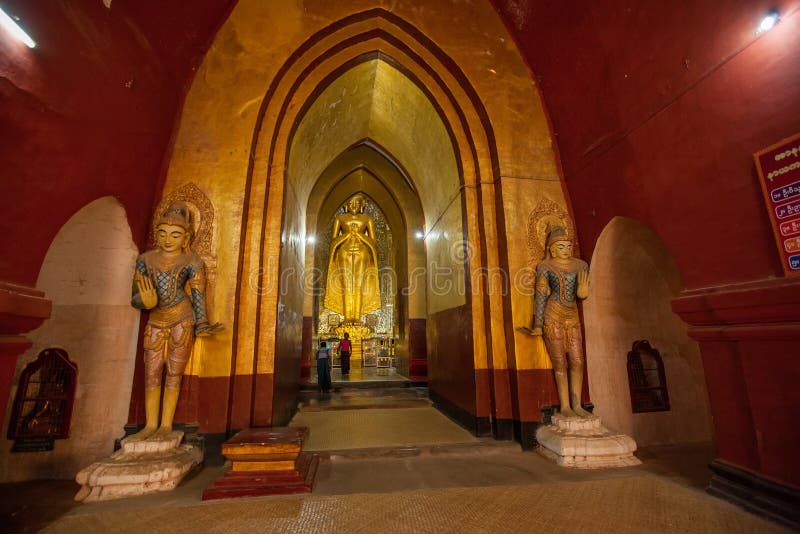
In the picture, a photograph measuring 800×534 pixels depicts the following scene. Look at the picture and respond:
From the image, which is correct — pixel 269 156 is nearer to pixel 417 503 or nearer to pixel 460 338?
pixel 460 338

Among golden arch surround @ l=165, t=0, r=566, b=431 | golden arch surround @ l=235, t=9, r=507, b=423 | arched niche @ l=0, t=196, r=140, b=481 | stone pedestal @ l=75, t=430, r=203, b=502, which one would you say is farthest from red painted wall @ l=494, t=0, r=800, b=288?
arched niche @ l=0, t=196, r=140, b=481

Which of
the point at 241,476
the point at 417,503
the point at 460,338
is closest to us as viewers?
the point at 417,503

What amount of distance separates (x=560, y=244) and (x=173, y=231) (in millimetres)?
4064

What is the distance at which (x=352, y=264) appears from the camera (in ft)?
31.9

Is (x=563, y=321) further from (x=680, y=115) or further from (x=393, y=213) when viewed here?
(x=393, y=213)

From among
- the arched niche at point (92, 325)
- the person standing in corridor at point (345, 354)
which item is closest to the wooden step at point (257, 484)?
the arched niche at point (92, 325)

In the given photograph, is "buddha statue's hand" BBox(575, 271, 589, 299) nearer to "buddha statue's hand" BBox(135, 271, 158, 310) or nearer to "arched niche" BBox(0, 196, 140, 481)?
"buddha statue's hand" BBox(135, 271, 158, 310)

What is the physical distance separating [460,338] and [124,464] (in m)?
3.77

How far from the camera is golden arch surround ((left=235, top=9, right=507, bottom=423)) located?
400cm

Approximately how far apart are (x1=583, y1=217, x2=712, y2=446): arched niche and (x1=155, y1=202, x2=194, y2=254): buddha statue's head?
453 centimetres

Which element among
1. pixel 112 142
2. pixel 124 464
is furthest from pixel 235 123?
pixel 124 464

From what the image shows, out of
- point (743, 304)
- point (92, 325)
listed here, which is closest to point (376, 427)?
point (92, 325)

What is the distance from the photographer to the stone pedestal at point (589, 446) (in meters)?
3.21

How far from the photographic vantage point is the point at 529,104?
4719 millimetres
